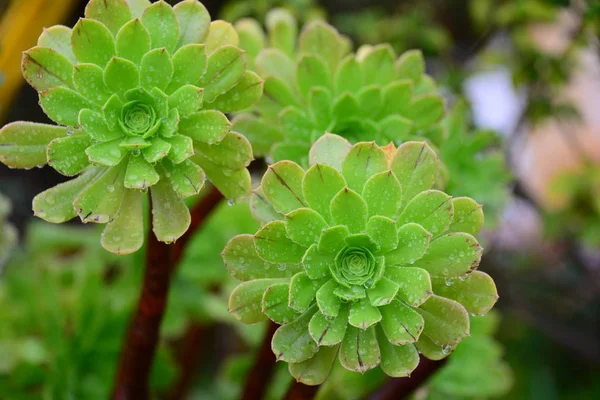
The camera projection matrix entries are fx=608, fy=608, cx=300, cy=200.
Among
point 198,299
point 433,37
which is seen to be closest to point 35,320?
point 198,299

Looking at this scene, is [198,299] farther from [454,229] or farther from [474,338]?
[454,229]

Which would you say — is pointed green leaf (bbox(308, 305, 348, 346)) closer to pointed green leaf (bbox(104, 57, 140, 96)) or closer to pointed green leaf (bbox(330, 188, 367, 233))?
pointed green leaf (bbox(330, 188, 367, 233))

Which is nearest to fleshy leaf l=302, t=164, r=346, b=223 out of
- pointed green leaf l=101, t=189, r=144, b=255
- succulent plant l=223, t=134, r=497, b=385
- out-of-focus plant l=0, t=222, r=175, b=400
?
succulent plant l=223, t=134, r=497, b=385

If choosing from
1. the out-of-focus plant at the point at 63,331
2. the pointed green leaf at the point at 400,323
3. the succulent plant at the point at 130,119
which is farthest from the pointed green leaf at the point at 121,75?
the out-of-focus plant at the point at 63,331

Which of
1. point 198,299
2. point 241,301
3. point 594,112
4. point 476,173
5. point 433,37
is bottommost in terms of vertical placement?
point 594,112

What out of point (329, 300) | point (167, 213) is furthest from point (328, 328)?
point (167, 213)

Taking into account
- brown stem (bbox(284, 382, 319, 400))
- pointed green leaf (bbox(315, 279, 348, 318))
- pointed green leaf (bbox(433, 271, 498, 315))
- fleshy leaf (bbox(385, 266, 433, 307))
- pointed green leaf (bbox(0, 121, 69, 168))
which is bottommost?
brown stem (bbox(284, 382, 319, 400))

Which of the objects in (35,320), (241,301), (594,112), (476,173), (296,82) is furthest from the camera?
(594,112)

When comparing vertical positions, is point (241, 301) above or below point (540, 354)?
above
